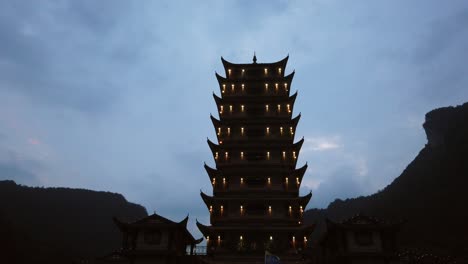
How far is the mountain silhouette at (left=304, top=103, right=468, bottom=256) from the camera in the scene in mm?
63125

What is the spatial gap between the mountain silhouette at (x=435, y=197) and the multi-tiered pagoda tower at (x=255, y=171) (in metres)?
37.0

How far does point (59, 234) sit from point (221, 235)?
285 feet

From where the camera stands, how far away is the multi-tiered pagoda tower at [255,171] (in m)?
27.9

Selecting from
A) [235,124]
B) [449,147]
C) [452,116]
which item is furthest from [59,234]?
[452,116]

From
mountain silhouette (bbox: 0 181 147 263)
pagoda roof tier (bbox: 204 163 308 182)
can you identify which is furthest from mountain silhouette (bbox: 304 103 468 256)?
mountain silhouette (bbox: 0 181 147 263)

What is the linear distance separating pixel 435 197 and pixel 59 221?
9870 centimetres

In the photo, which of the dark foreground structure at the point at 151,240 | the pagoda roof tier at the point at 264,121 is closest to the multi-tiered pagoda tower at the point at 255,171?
the pagoda roof tier at the point at 264,121

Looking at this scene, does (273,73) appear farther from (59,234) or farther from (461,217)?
(59,234)

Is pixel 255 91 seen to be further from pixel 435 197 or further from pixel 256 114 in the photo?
pixel 435 197

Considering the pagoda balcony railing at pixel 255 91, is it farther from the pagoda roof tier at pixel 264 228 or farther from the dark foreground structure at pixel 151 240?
the dark foreground structure at pixel 151 240

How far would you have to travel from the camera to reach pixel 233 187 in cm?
3080

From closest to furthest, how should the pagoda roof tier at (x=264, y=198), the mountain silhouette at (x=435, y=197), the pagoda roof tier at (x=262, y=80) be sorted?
the pagoda roof tier at (x=264, y=198)
the pagoda roof tier at (x=262, y=80)
the mountain silhouette at (x=435, y=197)

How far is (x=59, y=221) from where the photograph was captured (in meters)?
104

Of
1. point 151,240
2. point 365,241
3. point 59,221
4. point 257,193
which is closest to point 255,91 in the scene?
point 257,193
